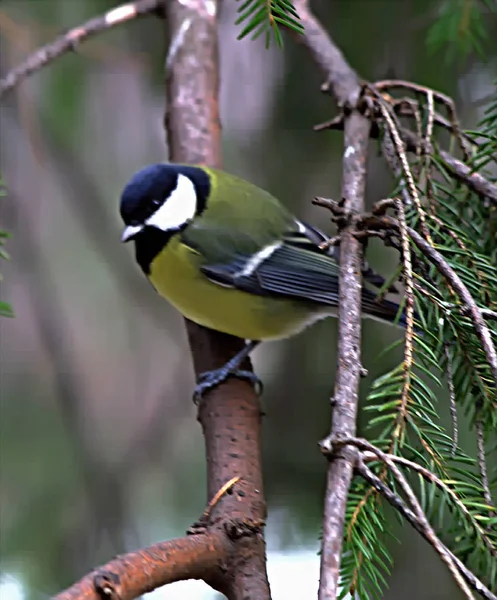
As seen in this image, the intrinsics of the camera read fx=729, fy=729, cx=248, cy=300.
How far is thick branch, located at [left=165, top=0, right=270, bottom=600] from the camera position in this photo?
595mm

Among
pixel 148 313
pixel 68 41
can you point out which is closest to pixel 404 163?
pixel 68 41

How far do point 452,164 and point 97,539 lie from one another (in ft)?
2.74

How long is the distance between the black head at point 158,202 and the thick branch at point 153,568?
0.63 meters

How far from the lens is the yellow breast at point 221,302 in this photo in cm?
108

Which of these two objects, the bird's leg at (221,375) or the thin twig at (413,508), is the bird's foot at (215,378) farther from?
the thin twig at (413,508)

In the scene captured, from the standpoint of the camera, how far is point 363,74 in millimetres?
1302

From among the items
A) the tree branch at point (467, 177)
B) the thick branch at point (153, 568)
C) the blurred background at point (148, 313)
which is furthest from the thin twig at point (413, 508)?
the blurred background at point (148, 313)

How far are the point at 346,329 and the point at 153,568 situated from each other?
0.23m

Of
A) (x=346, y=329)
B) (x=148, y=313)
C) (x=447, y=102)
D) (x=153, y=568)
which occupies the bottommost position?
(x=153, y=568)

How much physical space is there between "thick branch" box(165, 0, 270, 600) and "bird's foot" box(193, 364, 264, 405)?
1cm

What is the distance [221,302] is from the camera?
108 cm

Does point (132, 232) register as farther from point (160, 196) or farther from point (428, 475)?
point (428, 475)

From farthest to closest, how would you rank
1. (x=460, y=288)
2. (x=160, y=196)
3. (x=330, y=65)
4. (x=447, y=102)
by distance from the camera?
(x=160, y=196) < (x=330, y=65) < (x=447, y=102) < (x=460, y=288)

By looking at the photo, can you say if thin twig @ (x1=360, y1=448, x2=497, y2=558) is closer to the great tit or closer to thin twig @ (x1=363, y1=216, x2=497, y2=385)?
thin twig @ (x1=363, y1=216, x2=497, y2=385)
